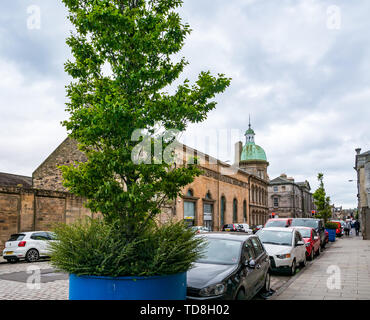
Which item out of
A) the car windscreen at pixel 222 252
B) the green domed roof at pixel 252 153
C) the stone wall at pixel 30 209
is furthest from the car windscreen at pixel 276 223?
the green domed roof at pixel 252 153

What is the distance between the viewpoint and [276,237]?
13469 mm

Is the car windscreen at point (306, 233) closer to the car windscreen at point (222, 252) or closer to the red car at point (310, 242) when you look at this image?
the red car at point (310, 242)

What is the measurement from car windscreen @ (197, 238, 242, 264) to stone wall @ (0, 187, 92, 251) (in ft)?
38.5

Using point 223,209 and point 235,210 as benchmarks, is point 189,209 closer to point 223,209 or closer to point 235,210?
point 223,209

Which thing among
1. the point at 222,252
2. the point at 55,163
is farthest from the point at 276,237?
the point at 55,163

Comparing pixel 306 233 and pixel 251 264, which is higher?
pixel 251 264

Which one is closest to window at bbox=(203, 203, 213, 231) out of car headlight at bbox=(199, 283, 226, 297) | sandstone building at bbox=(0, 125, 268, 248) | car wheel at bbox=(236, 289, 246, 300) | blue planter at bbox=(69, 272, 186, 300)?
sandstone building at bbox=(0, 125, 268, 248)

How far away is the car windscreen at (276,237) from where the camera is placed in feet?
42.9

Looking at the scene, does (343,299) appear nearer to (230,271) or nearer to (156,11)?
(230,271)

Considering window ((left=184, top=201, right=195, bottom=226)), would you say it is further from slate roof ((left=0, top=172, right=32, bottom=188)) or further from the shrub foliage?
the shrub foliage

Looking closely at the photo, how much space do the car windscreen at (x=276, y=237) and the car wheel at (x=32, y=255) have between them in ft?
35.0

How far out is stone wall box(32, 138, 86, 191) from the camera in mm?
28797

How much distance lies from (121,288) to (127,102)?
2.62 metres

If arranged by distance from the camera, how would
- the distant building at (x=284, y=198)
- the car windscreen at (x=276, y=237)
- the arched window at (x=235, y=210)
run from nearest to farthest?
the car windscreen at (x=276, y=237) < the arched window at (x=235, y=210) < the distant building at (x=284, y=198)
